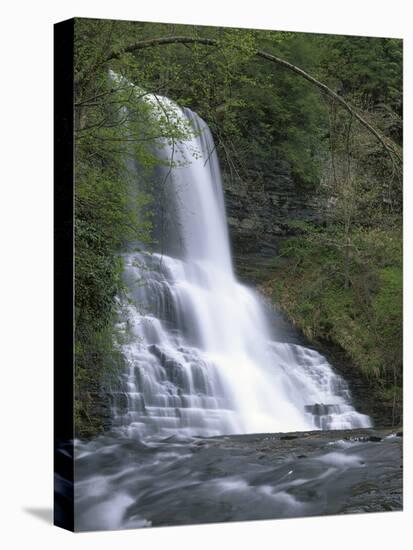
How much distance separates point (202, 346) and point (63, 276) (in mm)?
1415

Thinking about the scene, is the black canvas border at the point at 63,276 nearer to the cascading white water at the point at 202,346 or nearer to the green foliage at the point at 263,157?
the green foliage at the point at 263,157

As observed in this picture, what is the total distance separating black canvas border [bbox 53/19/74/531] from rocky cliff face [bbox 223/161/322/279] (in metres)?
1.62

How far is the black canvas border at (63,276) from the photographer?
504 inches

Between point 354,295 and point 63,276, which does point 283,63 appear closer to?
point 354,295

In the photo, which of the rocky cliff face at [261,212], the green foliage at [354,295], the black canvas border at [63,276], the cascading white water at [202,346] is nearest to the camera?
the black canvas border at [63,276]

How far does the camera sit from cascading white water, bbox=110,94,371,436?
13062 mm

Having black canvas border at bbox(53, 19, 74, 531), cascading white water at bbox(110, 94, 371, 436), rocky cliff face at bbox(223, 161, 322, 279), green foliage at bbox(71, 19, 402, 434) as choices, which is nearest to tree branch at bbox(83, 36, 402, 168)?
green foliage at bbox(71, 19, 402, 434)

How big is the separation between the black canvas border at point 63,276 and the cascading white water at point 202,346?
19.3 inches

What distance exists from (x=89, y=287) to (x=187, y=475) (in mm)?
1894

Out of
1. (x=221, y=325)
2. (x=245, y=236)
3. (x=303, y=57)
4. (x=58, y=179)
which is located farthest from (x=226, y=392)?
(x=303, y=57)

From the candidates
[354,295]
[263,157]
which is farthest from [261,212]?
[354,295]

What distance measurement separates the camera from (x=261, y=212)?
13.9 m

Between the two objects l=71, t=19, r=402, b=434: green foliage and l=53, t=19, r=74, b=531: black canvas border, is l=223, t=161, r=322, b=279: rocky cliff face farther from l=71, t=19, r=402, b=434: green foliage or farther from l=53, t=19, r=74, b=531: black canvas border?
l=53, t=19, r=74, b=531: black canvas border

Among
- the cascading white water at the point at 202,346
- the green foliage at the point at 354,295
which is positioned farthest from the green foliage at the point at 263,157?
the cascading white water at the point at 202,346
